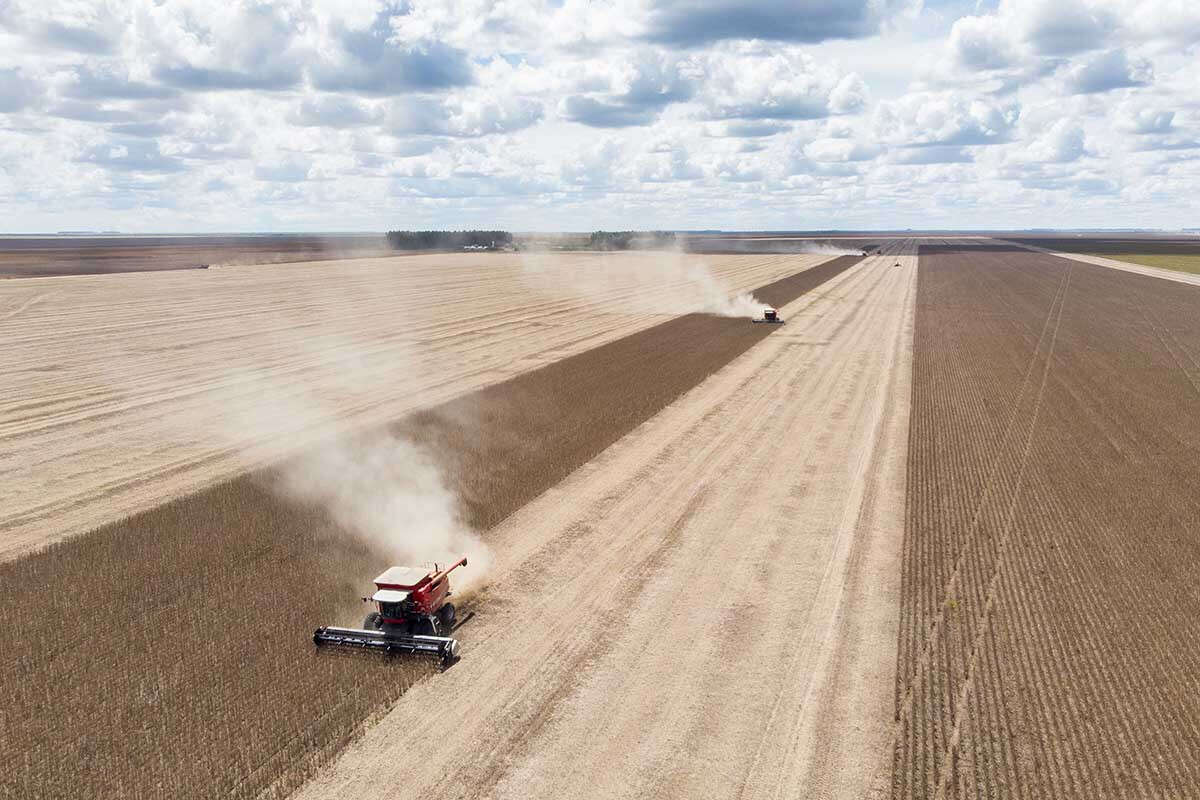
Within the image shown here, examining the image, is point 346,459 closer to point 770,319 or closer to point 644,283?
point 770,319

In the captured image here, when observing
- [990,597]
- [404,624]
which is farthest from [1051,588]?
[404,624]

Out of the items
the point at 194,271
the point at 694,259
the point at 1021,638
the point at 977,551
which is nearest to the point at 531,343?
the point at 977,551

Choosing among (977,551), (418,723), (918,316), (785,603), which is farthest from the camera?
(918,316)

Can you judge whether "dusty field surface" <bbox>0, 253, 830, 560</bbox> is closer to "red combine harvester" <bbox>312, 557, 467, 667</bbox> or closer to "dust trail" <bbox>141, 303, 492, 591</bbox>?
"dust trail" <bbox>141, 303, 492, 591</bbox>

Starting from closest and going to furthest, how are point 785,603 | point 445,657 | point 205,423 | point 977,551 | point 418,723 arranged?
point 418,723, point 445,657, point 785,603, point 977,551, point 205,423

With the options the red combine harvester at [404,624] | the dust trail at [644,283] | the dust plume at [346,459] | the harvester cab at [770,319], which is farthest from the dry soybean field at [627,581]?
the dust trail at [644,283]

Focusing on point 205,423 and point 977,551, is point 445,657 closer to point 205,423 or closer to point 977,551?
point 977,551
